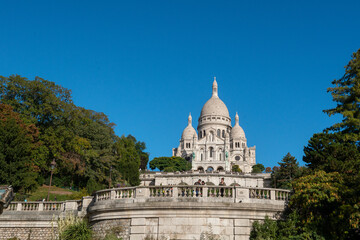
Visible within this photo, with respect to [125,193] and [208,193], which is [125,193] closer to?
[125,193]

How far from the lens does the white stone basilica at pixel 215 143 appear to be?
136m

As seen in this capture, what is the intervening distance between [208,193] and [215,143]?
4982 inches

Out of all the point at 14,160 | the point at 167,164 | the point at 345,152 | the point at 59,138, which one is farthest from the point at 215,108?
the point at 345,152

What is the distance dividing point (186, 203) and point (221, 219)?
172 centimetres

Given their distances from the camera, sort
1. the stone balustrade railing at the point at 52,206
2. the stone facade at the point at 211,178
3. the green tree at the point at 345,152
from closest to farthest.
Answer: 1. the green tree at the point at 345,152
2. the stone balustrade railing at the point at 52,206
3. the stone facade at the point at 211,178

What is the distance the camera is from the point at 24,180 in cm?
3591

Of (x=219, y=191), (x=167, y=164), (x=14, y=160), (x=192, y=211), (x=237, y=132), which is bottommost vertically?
(x=192, y=211)

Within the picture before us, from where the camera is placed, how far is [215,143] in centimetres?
14538

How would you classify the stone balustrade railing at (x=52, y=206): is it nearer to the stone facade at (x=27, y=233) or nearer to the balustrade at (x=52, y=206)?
the balustrade at (x=52, y=206)

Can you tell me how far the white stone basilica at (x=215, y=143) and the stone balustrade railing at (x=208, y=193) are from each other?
364ft

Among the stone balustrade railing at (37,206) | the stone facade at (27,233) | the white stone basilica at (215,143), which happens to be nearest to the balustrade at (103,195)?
the stone balustrade railing at (37,206)

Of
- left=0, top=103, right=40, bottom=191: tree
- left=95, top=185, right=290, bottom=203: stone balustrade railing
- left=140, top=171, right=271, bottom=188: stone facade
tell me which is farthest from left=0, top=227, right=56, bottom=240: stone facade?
left=140, top=171, right=271, bottom=188: stone facade

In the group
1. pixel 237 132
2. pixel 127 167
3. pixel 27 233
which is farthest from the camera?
pixel 237 132

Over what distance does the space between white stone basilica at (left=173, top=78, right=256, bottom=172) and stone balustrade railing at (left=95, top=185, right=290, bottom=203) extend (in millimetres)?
110829
